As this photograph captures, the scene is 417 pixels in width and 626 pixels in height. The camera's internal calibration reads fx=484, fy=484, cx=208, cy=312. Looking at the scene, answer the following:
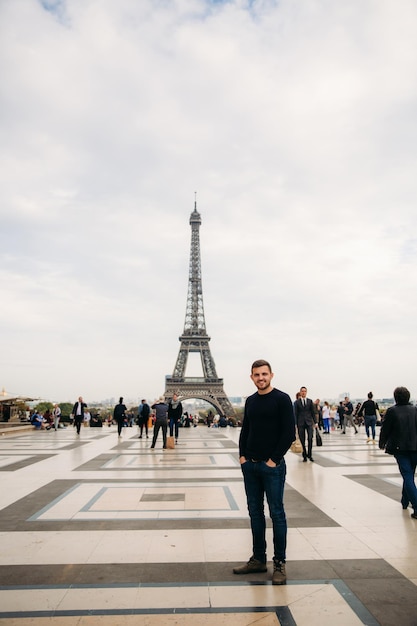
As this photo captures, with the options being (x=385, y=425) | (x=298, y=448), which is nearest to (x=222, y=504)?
(x=385, y=425)

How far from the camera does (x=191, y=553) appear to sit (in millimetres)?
4750

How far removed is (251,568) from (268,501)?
57cm

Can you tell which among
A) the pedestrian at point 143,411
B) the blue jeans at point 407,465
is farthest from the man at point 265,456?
the pedestrian at point 143,411

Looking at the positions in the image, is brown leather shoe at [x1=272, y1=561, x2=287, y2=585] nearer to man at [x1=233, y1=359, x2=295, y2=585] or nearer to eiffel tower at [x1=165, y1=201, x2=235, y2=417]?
man at [x1=233, y1=359, x2=295, y2=585]

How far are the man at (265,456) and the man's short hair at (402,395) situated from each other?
2.69 meters

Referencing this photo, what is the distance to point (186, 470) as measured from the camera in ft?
32.7

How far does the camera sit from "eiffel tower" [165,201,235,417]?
70125 mm

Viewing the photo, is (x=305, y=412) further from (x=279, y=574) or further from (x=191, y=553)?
(x=279, y=574)

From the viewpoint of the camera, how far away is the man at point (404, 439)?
20.2 ft

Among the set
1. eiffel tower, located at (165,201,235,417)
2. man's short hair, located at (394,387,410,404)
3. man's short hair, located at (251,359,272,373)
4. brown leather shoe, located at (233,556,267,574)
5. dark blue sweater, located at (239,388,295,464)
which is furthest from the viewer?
eiffel tower, located at (165,201,235,417)

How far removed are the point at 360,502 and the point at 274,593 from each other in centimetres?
365

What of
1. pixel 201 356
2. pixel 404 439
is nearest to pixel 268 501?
pixel 404 439

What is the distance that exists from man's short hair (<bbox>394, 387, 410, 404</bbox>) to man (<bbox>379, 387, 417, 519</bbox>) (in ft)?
0.04

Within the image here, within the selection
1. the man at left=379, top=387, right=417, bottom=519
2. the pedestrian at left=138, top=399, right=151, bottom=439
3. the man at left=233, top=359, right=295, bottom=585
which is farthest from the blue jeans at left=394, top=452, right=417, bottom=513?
the pedestrian at left=138, top=399, right=151, bottom=439
